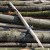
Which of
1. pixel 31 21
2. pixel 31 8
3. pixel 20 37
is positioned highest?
pixel 31 8

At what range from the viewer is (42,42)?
1777 mm

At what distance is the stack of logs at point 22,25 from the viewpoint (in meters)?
1.75

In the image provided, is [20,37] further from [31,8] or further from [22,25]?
[31,8]

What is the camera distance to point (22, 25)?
1932 millimetres

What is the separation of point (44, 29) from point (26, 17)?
0.73ft

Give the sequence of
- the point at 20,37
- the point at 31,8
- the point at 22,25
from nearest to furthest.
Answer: the point at 20,37
the point at 22,25
the point at 31,8

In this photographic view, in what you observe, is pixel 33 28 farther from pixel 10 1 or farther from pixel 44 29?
pixel 10 1

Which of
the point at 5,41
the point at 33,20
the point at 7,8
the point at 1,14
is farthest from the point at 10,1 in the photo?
the point at 5,41

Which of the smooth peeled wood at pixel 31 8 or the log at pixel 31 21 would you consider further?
the smooth peeled wood at pixel 31 8

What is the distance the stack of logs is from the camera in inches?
68.8

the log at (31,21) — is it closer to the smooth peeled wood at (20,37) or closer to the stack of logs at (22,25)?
the stack of logs at (22,25)

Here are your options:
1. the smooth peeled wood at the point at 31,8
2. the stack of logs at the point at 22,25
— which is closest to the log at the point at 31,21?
the stack of logs at the point at 22,25

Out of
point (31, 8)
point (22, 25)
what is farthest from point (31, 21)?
point (31, 8)

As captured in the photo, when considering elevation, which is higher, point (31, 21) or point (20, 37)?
point (31, 21)
